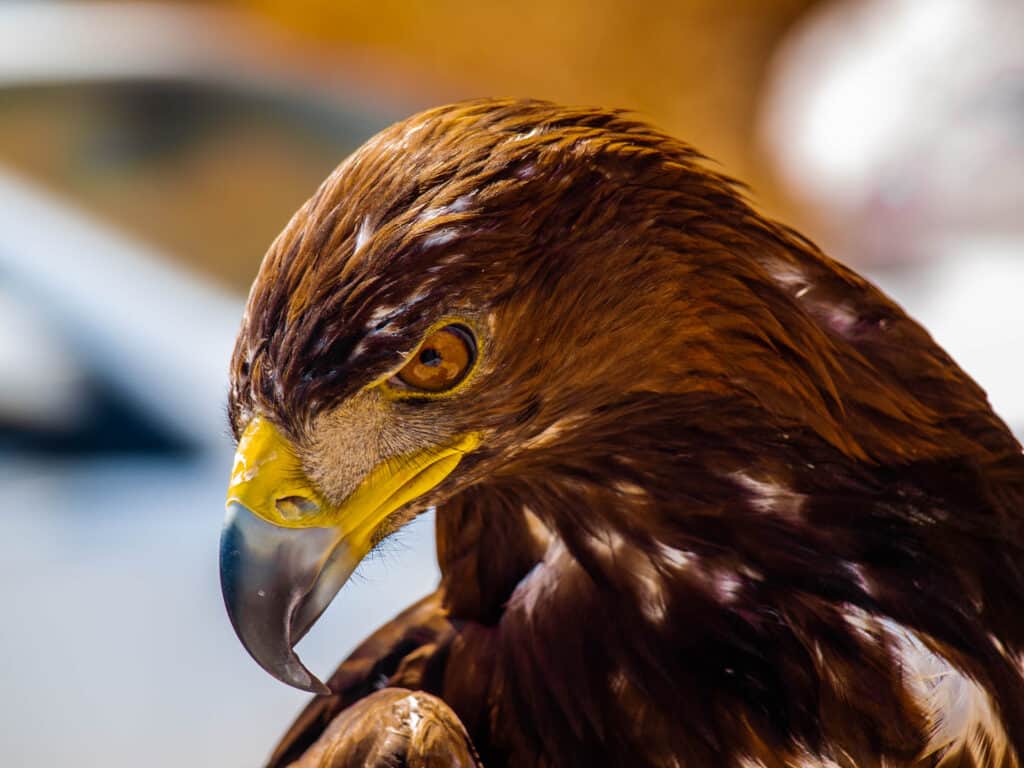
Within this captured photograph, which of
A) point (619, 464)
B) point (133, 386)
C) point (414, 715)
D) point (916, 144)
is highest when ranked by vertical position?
point (916, 144)

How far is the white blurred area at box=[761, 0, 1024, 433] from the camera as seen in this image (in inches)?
104

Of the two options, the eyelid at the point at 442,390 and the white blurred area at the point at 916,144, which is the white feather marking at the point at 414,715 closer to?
the eyelid at the point at 442,390

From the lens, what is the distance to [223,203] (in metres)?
2.65

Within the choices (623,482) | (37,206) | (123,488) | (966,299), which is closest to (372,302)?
(623,482)

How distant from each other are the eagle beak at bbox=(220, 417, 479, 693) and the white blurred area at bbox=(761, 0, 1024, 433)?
5.87 ft

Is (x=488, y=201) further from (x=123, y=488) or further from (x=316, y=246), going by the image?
(x=123, y=488)

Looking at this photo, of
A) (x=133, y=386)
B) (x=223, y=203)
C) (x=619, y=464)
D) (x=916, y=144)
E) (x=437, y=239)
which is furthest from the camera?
(x=916, y=144)

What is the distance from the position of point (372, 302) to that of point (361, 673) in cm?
25

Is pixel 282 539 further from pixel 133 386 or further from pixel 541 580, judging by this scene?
pixel 133 386

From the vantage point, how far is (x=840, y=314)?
0.60m

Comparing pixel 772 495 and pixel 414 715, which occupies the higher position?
pixel 772 495

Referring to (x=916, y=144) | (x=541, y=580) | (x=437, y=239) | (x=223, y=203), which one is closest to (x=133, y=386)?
(x=223, y=203)

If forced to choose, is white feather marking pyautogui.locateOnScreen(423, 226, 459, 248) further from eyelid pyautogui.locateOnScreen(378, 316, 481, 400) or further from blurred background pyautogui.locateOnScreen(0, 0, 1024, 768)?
blurred background pyautogui.locateOnScreen(0, 0, 1024, 768)

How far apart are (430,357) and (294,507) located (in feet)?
0.26
